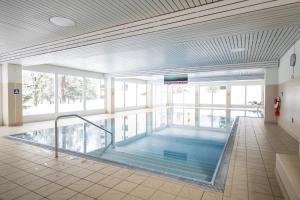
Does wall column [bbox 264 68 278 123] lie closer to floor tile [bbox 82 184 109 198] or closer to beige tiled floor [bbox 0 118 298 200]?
beige tiled floor [bbox 0 118 298 200]

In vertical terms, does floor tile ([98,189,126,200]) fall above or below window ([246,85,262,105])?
below

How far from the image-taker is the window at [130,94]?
609 inches

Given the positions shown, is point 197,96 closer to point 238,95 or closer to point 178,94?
point 178,94

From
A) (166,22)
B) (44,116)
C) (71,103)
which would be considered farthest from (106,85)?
(166,22)

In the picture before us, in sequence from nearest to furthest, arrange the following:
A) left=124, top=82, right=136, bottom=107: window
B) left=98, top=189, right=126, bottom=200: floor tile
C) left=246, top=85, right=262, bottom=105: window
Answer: left=98, top=189, right=126, bottom=200: floor tile
left=124, top=82, right=136, bottom=107: window
left=246, top=85, right=262, bottom=105: window

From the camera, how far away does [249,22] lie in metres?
3.37

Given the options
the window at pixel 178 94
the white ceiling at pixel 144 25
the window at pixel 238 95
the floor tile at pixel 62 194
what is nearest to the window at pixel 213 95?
the window at pixel 238 95

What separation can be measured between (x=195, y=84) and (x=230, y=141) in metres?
14.8

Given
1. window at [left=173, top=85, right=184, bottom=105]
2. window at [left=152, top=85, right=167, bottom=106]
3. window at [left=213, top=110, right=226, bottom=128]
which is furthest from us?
window at [left=173, top=85, right=184, bottom=105]

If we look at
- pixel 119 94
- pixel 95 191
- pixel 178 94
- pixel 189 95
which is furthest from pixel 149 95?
pixel 95 191

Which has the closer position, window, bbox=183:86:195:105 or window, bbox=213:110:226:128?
window, bbox=213:110:226:128

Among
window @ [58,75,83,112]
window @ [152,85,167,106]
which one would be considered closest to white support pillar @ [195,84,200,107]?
window @ [152,85,167,106]

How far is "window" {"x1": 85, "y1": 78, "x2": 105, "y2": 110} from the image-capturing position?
11.7 metres

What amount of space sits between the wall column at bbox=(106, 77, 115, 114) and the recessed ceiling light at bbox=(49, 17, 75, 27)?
9112 mm
